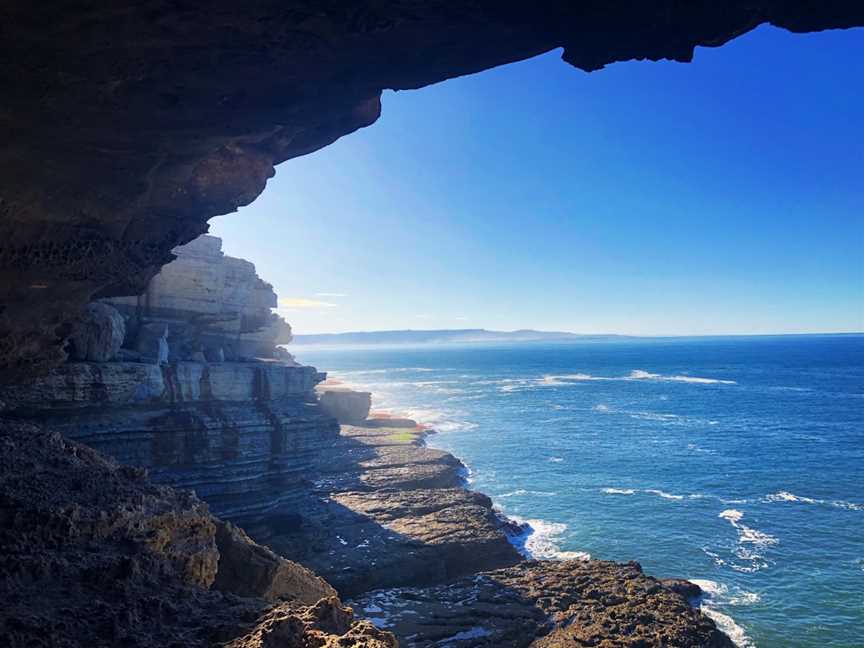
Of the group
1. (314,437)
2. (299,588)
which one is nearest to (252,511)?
(314,437)

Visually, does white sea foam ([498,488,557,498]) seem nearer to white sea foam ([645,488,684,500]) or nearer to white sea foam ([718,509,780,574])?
white sea foam ([645,488,684,500])

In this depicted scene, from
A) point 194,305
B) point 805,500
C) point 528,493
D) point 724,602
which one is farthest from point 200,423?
point 805,500

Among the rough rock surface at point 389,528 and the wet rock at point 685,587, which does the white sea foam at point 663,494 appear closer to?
the rough rock surface at point 389,528

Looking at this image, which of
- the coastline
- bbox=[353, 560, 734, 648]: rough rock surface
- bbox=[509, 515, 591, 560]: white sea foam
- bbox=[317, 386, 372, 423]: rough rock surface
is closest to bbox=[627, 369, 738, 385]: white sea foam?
bbox=[317, 386, 372, 423]: rough rock surface

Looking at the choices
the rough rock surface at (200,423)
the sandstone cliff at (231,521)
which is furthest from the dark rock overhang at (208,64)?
the rough rock surface at (200,423)

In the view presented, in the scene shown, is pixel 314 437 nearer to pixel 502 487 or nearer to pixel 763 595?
pixel 502 487
